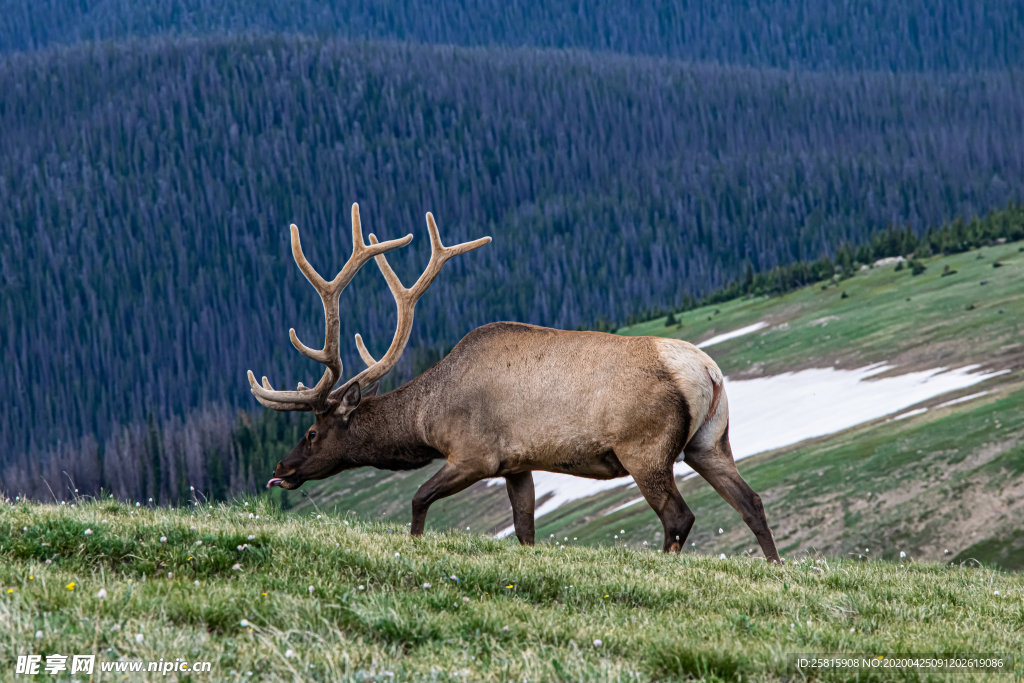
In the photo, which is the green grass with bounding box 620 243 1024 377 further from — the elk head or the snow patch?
the elk head

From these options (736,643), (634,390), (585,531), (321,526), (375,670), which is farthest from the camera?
(585,531)

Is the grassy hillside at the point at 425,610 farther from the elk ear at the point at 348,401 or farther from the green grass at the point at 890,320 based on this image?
the green grass at the point at 890,320

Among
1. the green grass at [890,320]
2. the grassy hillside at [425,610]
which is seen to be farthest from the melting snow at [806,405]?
the grassy hillside at [425,610]

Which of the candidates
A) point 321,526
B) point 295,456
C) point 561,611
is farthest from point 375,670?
point 295,456

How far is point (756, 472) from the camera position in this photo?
136 ft

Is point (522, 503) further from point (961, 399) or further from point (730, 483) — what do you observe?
point (961, 399)

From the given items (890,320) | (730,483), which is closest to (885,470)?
(730,483)

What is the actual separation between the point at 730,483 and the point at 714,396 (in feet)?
3.13

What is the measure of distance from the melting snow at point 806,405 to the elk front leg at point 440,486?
31.3 meters

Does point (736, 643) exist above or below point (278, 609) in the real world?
below

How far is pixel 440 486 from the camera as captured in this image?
35.6ft

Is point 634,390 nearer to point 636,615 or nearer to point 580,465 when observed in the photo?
point 580,465

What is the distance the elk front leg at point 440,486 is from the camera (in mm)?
10719

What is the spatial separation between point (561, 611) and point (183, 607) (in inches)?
89.6
